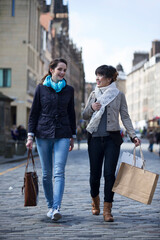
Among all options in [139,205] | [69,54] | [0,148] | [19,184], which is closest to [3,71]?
[0,148]

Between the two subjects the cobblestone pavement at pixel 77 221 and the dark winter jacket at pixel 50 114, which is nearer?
the cobblestone pavement at pixel 77 221

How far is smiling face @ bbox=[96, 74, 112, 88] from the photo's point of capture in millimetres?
7086

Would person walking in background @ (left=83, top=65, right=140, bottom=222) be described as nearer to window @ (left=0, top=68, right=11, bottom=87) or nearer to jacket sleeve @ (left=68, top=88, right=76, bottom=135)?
jacket sleeve @ (left=68, top=88, right=76, bottom=135)

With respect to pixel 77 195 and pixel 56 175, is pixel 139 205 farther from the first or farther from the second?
pixel 56 175

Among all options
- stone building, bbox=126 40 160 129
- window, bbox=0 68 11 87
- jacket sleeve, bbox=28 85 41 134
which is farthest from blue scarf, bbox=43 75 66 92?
stone building, bbox=126 40 160 129

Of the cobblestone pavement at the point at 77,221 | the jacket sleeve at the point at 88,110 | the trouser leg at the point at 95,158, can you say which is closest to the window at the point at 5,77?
the cobblestone pavement at the point at 77,221

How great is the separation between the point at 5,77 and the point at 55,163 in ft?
161

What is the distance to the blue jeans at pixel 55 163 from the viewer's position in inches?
265

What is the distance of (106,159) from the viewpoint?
6980 millimetres

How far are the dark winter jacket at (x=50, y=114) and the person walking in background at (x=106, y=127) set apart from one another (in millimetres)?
307

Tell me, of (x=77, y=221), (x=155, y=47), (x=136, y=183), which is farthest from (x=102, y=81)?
(x=155, y=47)

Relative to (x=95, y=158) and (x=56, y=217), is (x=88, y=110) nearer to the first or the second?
(x=95, y=158)

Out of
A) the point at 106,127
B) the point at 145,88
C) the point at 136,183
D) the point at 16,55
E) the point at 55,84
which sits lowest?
the point at 136,183

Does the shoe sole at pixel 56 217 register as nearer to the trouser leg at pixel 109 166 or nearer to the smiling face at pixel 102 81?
the trouser leg at pixel 109 166
